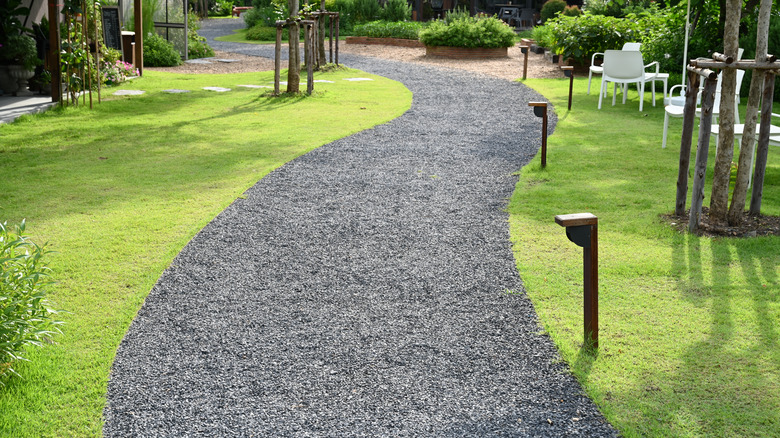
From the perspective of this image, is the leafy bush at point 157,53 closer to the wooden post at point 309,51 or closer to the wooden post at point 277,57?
the wooden post at point 309,51

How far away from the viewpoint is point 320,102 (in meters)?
11.2

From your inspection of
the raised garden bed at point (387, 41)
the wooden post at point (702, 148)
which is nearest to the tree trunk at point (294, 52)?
the wooden post at point (702, 148)

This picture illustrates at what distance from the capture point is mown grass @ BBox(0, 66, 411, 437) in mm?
3027

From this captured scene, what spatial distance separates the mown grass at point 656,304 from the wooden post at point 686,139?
0.74 ft

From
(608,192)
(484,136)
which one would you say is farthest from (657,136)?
(608,192)

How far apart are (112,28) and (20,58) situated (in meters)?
3.21

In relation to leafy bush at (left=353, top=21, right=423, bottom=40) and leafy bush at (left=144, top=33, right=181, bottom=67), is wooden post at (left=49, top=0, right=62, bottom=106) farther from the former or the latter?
leafy bush at (left=353, top=21, right=423, bottom=40)

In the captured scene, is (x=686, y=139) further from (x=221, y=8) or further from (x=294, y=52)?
(x=221, y=8)

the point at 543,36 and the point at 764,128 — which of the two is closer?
the point at 764,128

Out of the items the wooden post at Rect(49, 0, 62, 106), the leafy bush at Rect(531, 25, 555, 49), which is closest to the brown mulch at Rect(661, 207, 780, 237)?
the wooden post at Rect(49, 0, 62, 106)

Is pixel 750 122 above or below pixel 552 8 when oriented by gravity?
below

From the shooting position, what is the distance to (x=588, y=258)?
3.24 metres

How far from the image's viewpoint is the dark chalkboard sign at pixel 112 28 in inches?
522

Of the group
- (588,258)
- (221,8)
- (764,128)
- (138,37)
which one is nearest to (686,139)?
(764,128)
